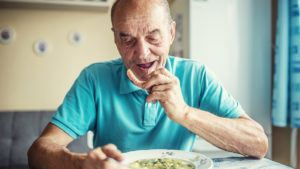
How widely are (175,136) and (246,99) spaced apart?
1.41 metres

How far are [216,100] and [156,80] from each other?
392 mm

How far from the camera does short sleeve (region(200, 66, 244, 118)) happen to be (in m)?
1.09

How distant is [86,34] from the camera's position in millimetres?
2891

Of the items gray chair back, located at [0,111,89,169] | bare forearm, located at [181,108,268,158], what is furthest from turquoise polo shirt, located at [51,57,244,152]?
gray chair back, located at [0,111,89,169]

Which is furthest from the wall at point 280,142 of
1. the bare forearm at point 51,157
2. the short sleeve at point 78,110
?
the bare forearm at point 51,157

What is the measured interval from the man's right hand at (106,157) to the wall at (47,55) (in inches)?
94.1

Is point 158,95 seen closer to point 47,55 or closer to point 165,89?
point 165,89

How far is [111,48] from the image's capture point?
9.73 ft

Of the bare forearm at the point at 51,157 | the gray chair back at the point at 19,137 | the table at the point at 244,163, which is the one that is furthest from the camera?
the gray chair back at the point at 19,137

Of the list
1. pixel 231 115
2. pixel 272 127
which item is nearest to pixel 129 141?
pixel 231 115

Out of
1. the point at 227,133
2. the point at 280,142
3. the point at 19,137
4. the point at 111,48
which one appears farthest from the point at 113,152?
the point at 111,48

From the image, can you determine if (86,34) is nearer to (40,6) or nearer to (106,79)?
(40,6)

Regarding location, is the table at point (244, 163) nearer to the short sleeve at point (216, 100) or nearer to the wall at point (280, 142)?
the short sleeve at point (216, 100)

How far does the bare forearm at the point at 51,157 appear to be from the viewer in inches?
27.9
